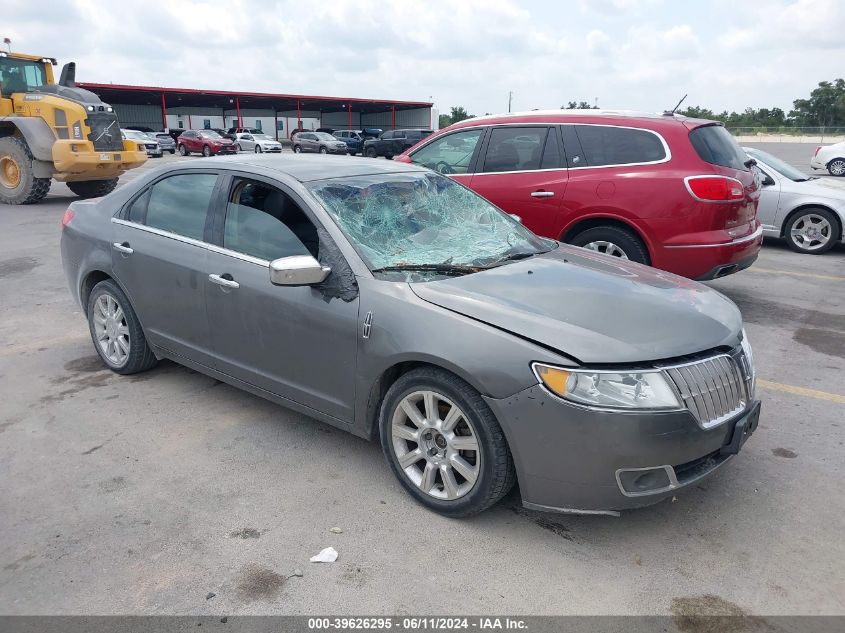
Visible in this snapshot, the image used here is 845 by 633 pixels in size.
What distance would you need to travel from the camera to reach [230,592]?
2643mm

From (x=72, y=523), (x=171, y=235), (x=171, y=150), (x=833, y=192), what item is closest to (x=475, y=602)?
(x=72, y=523)

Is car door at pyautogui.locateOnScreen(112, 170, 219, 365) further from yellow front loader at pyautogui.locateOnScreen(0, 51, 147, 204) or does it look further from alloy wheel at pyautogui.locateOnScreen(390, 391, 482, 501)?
yellow front loader at pyautogui.locateOnScreen(0, 51, 147, 204)

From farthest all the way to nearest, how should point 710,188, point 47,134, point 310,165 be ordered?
point 47,134
point 710,188
point 310,165

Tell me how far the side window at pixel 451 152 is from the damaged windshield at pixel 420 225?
2.94 m

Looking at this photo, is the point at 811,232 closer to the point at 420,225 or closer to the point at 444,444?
the point at 420,225

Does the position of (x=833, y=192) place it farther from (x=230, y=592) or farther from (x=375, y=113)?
(x=375, y=113)

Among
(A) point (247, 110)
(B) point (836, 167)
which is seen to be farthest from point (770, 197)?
(A) point (247, 110)

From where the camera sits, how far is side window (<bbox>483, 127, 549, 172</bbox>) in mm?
6758

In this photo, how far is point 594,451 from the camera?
8.82 feet

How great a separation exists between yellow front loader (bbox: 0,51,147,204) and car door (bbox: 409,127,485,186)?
9.27m

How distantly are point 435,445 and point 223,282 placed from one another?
1593mm

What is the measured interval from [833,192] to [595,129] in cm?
525

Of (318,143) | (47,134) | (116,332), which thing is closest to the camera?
(116,332)

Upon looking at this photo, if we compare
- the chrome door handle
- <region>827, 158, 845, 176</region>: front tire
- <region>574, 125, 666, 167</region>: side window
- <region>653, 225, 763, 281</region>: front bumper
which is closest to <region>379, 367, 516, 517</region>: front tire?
the chrome door handle
